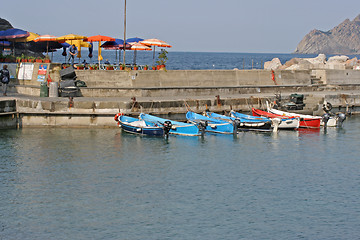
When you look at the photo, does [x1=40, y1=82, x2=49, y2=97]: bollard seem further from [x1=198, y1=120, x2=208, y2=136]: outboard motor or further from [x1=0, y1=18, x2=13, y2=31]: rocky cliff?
[x1=0, y1=18, x2=13, y2=31]: rocky cliff

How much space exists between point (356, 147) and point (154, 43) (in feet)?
70.6

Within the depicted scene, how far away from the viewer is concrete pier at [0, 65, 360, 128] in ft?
138

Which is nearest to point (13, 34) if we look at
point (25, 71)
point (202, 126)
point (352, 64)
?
point (25, 71)

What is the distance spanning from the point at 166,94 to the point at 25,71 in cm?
1219

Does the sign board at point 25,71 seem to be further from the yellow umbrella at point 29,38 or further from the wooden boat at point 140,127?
the wooden boat at point 140,127

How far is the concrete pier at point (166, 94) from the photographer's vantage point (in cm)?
4200

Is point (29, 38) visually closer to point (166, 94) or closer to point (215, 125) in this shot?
point (166, 94)

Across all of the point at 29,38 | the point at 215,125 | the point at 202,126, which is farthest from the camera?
the point at 29,38

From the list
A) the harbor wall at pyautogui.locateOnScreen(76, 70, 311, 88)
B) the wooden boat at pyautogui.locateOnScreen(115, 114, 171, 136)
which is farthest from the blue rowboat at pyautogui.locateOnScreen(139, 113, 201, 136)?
the harbor wall at pyautogui.locateOnScreen(76, 70, 311, 88)

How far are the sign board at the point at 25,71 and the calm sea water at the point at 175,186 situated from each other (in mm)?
8148

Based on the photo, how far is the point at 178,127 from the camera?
137 ft

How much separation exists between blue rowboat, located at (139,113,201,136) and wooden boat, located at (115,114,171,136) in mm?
543

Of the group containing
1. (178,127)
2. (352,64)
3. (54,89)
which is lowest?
(178,127)

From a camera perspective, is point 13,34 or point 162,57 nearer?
point 162,57
